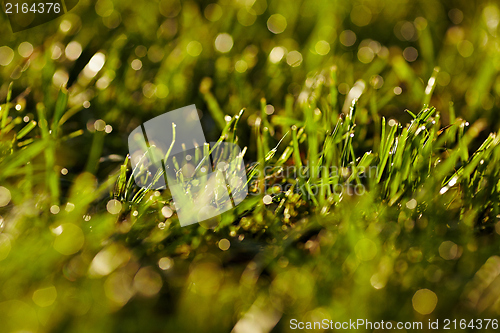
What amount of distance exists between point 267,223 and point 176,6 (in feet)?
2.96

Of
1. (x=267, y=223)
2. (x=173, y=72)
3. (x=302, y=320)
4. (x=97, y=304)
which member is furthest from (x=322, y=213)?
(x=173, y=72)

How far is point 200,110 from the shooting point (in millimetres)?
906

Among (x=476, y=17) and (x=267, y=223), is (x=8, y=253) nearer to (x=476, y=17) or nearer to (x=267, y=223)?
(x=267, y=223)

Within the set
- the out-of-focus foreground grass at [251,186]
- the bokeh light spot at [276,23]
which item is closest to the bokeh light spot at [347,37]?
the out-of-focus foreground grass at [251,186]
